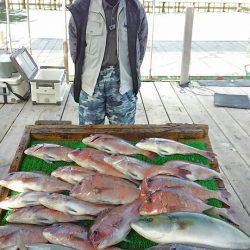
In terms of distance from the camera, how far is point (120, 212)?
1729 mm

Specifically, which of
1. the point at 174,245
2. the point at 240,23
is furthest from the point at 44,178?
the point at 240,23

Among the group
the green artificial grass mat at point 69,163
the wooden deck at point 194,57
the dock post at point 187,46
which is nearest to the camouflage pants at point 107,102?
the green artificial grass mat at point 69,163

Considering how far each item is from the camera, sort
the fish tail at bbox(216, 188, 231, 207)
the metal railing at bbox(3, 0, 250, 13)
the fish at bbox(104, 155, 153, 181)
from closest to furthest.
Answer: the fish tail at bbox(216, 188, 231, 207), the fish at bbox(104, 155, 153, 181), the metal railing at bbox(3, 0, 250, 13)

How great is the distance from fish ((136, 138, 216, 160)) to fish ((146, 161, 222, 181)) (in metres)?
0.19

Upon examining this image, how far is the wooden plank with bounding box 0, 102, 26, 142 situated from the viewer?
4.79 m

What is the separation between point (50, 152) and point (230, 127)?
3.30m

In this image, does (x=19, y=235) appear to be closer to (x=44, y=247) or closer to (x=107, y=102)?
(x=44, y=247)

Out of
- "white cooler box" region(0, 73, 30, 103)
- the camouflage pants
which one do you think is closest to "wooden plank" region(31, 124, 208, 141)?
the camouflage pants

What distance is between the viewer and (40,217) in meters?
1.78

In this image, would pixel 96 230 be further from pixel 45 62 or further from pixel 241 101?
pixel 45 62

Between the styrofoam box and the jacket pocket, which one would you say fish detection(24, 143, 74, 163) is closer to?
the jacket pocket

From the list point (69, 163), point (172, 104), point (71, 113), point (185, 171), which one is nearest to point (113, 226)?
→ point (185, 171)

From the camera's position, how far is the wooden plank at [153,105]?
5.22 metres

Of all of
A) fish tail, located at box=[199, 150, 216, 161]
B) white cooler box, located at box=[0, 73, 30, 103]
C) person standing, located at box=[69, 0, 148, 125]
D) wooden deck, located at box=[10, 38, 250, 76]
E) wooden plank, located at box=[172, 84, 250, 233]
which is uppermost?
person standing, located at box=[69, 0, 148, 125]
